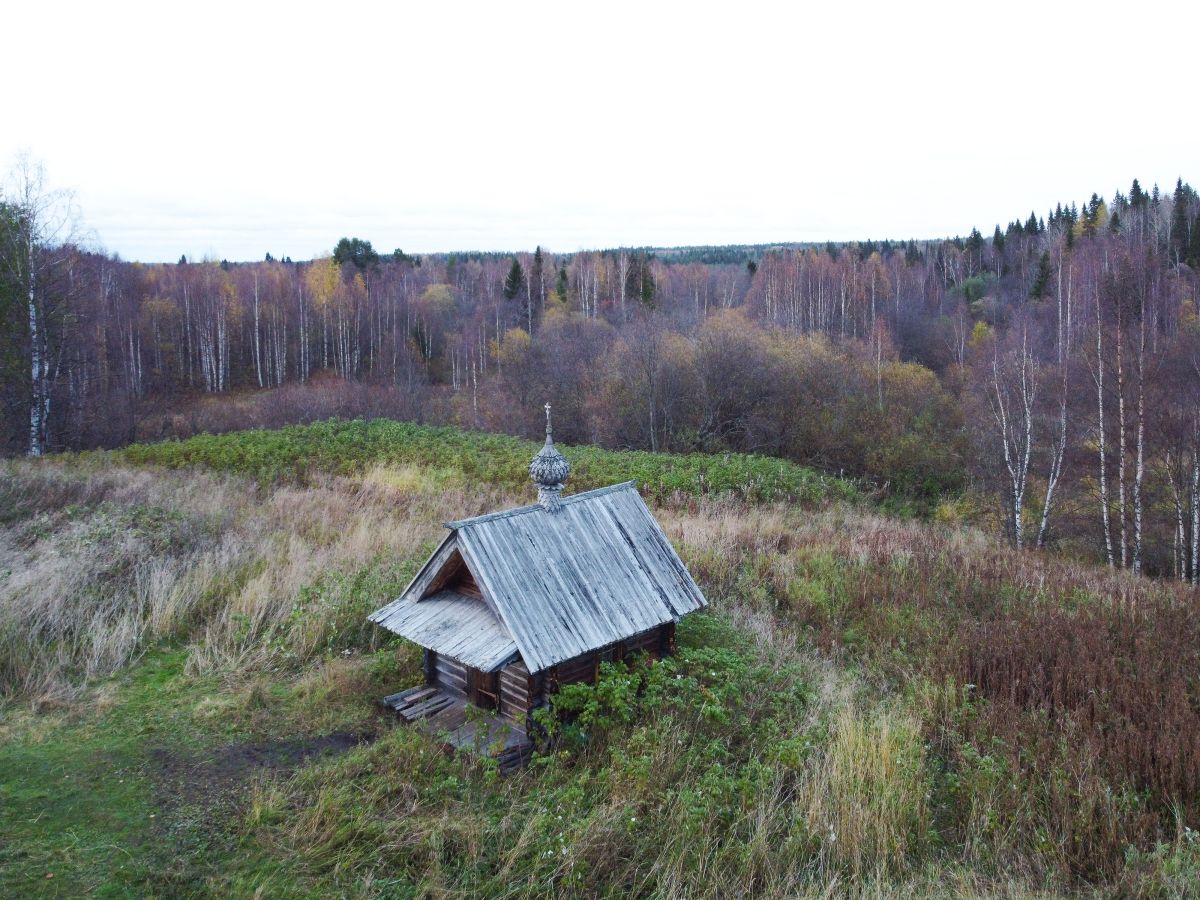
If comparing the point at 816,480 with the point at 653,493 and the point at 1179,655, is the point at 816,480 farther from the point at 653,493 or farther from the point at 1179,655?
the point at 1179,655

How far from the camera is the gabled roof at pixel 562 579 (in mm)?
5113

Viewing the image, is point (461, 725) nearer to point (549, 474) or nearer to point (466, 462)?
point (549, 474)

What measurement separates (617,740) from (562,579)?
120 cm

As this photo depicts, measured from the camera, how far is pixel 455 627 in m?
5.37

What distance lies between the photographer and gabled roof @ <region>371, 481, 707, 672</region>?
5.11 m

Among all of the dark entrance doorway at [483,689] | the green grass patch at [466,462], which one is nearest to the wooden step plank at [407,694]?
the dark entrance doorway at [483,689]

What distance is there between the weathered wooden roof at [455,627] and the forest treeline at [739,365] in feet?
46.3

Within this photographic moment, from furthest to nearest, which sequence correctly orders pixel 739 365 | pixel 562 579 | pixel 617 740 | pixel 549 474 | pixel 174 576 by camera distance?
pixel 739 365 < pixel 174 576 < pixel 549 474 < pixel 562 579 < pixel 617 740

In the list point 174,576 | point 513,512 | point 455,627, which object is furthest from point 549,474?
point 174,576

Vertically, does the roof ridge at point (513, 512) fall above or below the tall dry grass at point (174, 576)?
above

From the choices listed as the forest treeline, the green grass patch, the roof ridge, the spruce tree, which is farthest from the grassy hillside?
the spruce tree

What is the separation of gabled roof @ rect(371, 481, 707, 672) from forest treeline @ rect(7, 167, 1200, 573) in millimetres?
12717

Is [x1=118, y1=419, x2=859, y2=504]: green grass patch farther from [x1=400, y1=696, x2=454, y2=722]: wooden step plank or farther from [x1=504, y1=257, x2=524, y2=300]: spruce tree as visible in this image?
[x1=504, y1=257, x2=524, y2=300]: spruce tree

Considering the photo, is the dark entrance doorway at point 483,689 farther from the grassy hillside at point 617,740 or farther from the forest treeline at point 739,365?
the forest treeline at point 739,365
